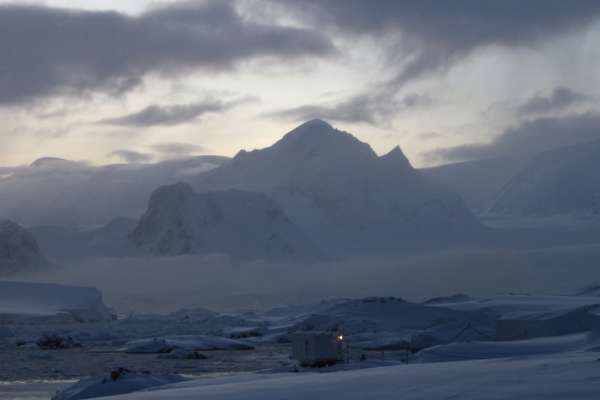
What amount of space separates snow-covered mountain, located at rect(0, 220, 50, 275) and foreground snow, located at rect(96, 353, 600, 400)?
92.3 m

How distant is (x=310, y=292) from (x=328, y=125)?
4086 cm

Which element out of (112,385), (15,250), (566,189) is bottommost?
(112,385)

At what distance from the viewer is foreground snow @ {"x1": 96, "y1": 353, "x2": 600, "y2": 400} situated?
10.4 metres

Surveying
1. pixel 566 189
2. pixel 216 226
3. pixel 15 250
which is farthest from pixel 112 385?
pixel 566 189

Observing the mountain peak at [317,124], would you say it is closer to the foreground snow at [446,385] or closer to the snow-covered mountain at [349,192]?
the snow-covered mountain at [349,192]

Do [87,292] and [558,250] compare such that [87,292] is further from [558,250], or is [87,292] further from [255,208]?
[558,250]

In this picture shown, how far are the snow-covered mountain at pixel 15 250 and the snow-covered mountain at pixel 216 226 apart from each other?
24.5 m

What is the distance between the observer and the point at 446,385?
454 inches

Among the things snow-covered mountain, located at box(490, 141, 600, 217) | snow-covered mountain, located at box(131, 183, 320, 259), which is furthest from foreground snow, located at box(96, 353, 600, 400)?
snow-covered mountain, located at box(490, 141, 600, 217)

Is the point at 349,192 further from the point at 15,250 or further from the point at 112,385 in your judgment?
the point at 112,385

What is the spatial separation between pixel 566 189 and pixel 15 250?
4714 inches

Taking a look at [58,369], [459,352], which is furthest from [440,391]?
[58,369]

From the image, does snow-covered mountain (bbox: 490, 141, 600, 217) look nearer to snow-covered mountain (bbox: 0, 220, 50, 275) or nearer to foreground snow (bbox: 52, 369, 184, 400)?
snow-covered mountain (bbox: 0, 220, 50, 275)

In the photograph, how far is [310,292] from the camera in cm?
12088
